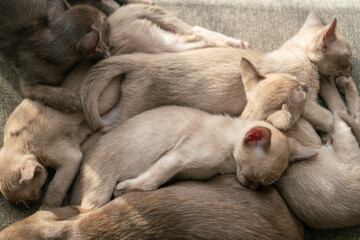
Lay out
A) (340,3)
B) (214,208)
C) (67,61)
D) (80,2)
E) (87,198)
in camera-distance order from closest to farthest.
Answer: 1. (214,208)
2. (87,198)
3. (67,61)
4. (80,2)
5. (340,3)

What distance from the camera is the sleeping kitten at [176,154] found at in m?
1.95

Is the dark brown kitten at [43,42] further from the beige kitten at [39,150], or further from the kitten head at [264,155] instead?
the kitten head at [264,155]

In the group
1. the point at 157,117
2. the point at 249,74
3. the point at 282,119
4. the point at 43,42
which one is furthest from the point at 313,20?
the point at 43,42

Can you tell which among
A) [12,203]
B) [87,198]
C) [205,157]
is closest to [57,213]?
[87,198]

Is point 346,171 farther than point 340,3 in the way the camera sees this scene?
No

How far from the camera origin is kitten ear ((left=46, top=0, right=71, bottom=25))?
90.1 inches

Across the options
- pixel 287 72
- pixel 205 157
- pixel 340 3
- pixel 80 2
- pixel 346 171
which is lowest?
pixel 346 171

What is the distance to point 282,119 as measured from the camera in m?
2.02

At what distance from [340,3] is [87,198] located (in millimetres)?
2165

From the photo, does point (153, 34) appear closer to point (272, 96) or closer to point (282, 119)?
point (272, 96)

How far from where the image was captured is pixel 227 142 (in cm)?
209

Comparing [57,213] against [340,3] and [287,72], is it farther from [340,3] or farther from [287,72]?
[340,3]

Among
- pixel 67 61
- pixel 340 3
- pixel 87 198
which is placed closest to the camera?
pixel 87 198

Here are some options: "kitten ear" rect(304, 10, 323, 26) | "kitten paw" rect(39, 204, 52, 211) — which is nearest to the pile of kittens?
"kitten paw" rect(39, 204, 52, 211)
